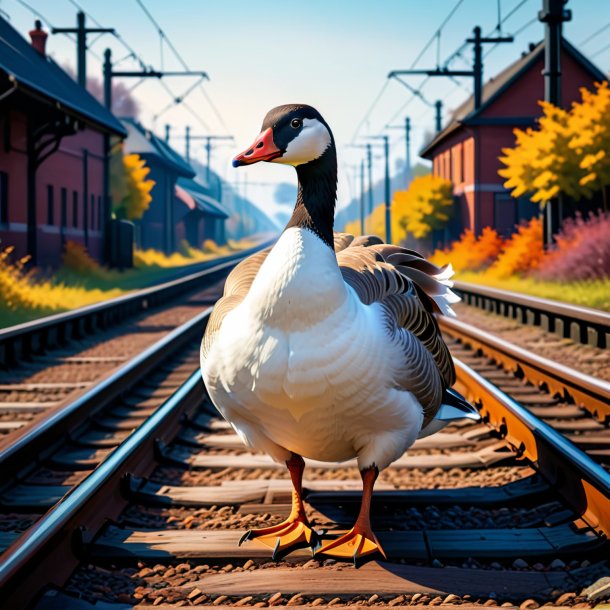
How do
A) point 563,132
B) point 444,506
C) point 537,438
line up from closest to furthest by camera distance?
point 444,506, point 537,438, point 563,132

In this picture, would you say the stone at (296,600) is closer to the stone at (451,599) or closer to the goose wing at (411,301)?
the stone at (451,599)

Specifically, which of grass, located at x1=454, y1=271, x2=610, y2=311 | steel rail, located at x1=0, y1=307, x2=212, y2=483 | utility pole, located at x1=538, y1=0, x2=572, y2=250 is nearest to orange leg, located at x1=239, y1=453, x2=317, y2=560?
steel rail, located at x1=0, y1=307, x2=212, y2=483

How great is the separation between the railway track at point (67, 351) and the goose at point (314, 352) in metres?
2.41

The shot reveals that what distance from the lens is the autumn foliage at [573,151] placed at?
75.2 ft

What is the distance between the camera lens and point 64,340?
1328cm

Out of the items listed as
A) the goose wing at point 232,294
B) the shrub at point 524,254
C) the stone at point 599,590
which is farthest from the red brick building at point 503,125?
the stone at point 599,590

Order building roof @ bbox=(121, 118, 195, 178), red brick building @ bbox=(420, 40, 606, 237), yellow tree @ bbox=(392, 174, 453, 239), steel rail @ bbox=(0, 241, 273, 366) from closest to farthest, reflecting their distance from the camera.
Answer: steel rail @ bbox=(0, 241, 273, 366), red brick building @ bbox=(420, 40, 606, 237), yellow tree @ bbox=(392, 174, 453, 239), building roof @ bbox=(121, 118, 195, 178)

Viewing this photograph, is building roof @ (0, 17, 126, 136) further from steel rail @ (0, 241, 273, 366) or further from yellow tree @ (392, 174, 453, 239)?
yellow tree @ (392, 174, 453, 239)

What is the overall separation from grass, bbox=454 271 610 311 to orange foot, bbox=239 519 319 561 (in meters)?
12.4

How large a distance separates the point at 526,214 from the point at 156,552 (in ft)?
127

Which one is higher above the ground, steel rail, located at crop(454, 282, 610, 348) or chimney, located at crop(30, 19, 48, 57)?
chimney, located at crop(30, 19, 48, 57)

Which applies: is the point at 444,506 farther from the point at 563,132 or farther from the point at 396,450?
the point at 563,132

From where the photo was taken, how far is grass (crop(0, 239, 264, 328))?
16.0m

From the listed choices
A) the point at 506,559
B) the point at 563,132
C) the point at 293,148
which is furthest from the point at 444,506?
the point at 563,132
